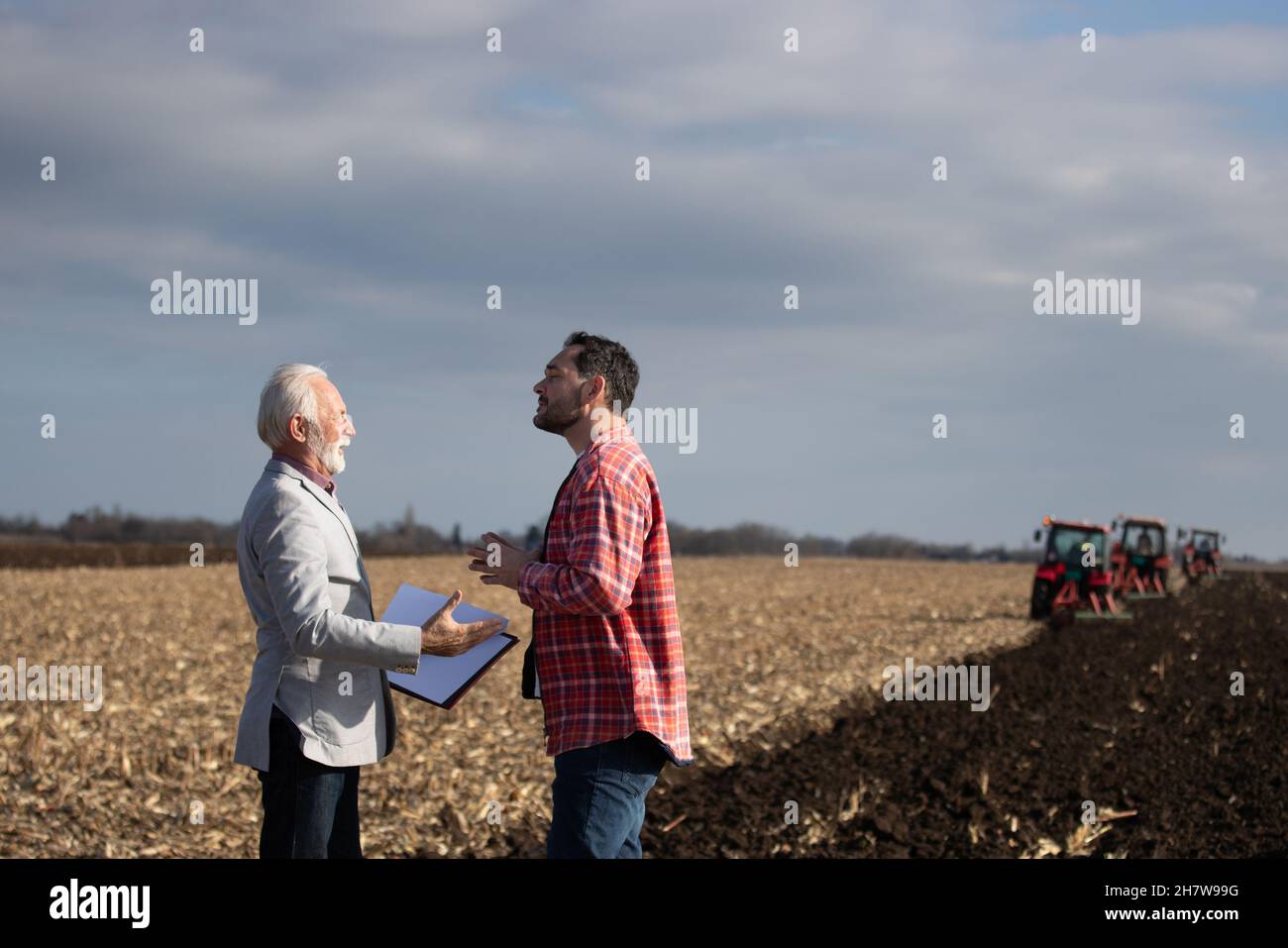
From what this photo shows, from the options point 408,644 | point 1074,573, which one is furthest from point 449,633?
point 1074,573

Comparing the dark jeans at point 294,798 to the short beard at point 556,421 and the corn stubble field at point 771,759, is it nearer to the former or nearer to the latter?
the short beard at point 556,421

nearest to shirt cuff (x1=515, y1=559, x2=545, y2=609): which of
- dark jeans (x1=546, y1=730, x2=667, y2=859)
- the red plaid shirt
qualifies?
the red plaid shirt

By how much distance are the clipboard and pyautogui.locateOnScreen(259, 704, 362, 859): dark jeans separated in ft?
1.10

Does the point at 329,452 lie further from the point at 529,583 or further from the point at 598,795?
the point at 598,795

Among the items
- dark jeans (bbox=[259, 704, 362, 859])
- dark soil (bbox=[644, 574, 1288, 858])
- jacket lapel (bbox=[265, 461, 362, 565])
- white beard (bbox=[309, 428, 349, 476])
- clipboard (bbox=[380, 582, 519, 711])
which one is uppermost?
white beard (bbox=[309, 428, 349, 476])

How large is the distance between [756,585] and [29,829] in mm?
24902

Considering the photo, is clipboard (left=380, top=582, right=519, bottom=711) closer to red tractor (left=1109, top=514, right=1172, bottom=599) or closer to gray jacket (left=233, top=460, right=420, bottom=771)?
gray jacket (left=233, top=460, right=420, bottom=771)

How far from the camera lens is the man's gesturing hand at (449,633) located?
3641mm

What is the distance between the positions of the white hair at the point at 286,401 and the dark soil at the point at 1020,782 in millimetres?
4492

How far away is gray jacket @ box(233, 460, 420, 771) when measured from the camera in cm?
346

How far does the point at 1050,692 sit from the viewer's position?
12.9 metres

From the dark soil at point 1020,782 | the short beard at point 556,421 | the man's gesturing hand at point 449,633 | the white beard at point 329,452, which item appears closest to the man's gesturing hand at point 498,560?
the man's gesturing hand at point 449,633
